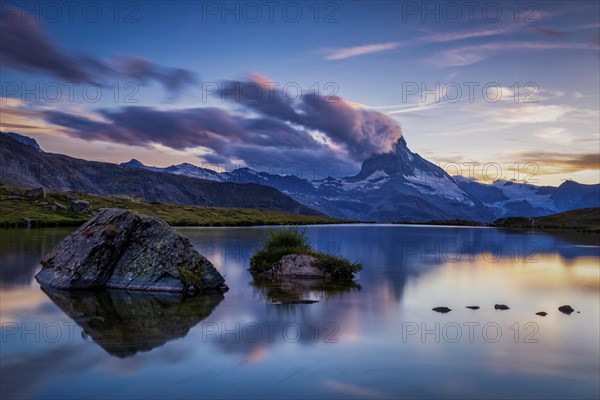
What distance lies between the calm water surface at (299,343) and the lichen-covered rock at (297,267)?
11.8 feet

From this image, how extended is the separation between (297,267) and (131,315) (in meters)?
15.5

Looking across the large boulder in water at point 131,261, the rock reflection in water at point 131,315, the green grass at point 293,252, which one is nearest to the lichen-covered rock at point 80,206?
the green grass at point 293,252

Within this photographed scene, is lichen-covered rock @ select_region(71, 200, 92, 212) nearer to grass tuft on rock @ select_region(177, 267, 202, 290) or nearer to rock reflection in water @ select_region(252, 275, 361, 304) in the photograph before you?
rock reflection in water @ select_region(252, 275, 361, 304)

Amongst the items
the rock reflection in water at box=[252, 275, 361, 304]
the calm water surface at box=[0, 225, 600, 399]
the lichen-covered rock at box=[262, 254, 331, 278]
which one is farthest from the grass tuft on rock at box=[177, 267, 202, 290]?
the lichen-covered rock at box=[262, 254, 331, 278]

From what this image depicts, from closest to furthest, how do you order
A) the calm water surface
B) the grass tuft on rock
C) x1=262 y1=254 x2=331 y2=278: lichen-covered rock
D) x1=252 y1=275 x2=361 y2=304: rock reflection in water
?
1. the calm water surface
2. x1=252 y1=275 x2=361 y2=304: rock reflection in water
3. the grass tuft on rock
4. x1=262 y1=254 x2=331 y2=278: lichen-covered rock

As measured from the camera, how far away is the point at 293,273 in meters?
33.1

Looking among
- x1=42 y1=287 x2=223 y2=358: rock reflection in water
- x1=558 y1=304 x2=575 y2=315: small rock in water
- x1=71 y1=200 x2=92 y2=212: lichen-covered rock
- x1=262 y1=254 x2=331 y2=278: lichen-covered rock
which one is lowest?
x1=558 y1=304 x2=575 y2=315: small rock in water

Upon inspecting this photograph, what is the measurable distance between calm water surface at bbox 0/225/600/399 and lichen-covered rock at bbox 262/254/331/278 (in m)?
3.61

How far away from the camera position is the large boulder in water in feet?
84.6

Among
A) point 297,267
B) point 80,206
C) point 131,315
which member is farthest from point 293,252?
point 80,206

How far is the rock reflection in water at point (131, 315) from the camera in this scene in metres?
15.6

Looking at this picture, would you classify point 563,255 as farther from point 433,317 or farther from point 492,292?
point 433,317

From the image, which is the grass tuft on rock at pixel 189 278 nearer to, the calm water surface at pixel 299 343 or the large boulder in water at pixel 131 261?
the large boulder in water at pixel 131 261

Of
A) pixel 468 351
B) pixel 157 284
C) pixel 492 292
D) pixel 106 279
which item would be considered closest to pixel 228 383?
pixel 468 351
